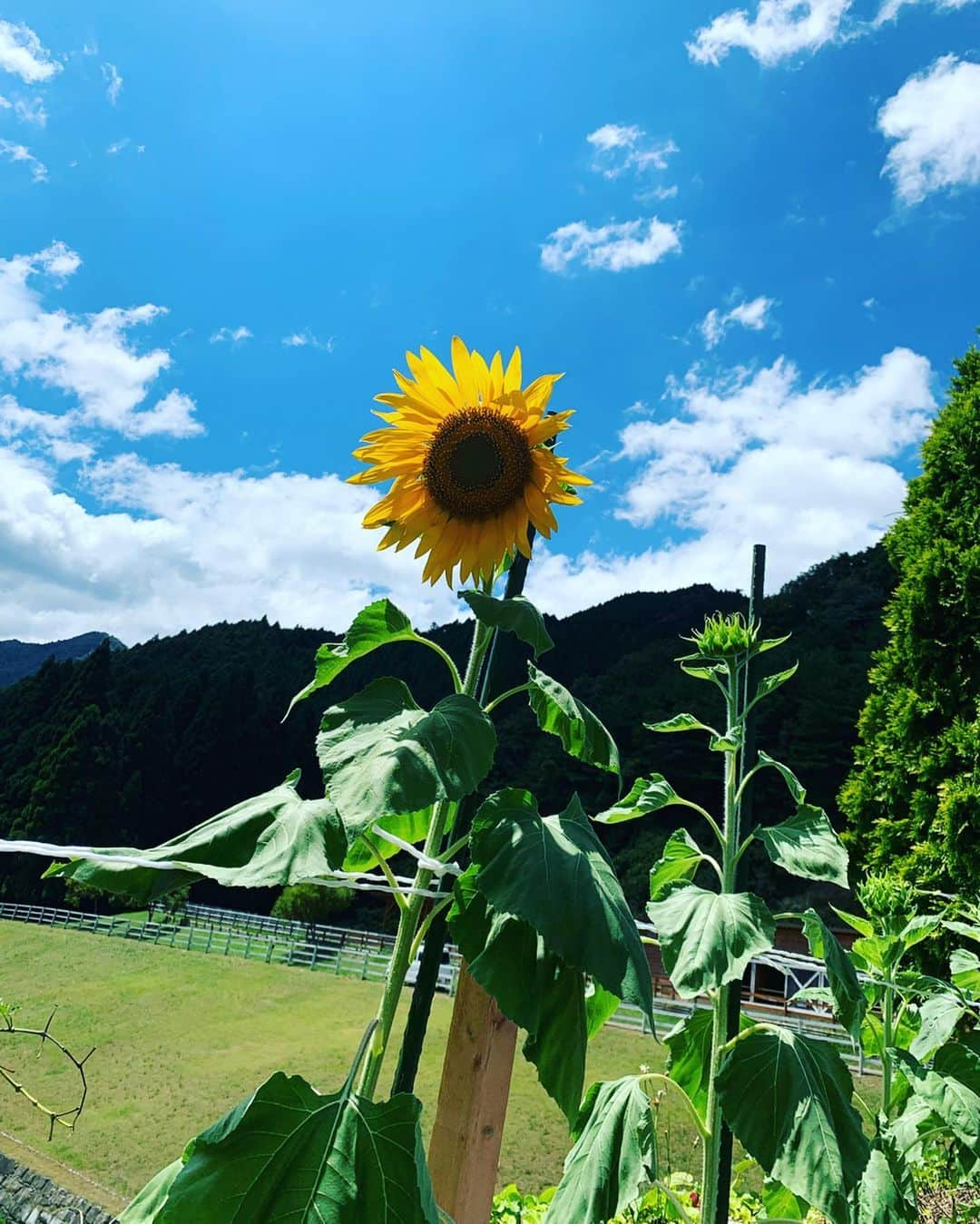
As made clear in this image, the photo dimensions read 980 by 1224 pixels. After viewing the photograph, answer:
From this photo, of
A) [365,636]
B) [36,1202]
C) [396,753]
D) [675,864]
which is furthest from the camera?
[36,1202]

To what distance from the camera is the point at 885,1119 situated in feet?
6.00

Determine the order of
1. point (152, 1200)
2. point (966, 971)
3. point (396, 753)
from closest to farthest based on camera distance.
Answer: point (396, 753)
point (152, 1200)
point (966, 971)

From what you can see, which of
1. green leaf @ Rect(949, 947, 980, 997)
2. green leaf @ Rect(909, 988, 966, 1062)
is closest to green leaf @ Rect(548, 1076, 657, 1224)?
green leaf @ Rect(909, 988, 966, 1062)

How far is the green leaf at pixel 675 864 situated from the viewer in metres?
1.43

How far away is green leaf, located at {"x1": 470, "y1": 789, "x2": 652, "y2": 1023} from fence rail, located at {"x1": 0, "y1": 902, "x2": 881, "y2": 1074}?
5958 millimetres

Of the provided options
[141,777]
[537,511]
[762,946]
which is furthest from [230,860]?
[141,777]

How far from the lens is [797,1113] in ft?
3.83

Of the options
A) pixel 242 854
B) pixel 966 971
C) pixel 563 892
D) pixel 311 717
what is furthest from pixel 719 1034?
pixel 311 717

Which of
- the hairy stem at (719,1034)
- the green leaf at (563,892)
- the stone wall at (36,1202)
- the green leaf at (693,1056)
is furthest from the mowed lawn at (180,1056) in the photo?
the green leaf at (563,892)

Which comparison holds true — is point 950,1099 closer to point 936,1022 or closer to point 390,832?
point 936,1022

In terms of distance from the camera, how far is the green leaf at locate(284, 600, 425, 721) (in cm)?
95

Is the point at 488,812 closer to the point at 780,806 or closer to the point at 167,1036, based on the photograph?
the point at 167,1036

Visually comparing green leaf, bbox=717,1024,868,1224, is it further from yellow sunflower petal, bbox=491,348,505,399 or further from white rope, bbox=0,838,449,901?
yellow sunflower petal, bbox=491,348,505,399

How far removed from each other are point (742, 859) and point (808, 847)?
0.22 metres
